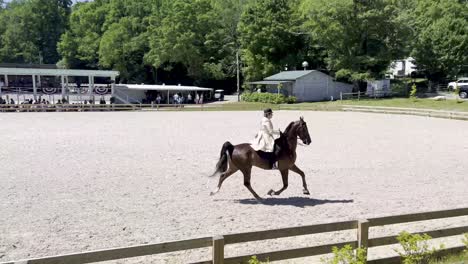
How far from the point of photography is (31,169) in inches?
474

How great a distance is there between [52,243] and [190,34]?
188 feet

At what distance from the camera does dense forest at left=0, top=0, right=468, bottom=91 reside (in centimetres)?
5088

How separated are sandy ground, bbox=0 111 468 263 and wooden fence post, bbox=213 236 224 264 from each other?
1.68m

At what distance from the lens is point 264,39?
189 feet

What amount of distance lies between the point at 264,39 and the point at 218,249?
55.5 metres

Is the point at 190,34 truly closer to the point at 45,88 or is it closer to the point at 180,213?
the point at 45,88

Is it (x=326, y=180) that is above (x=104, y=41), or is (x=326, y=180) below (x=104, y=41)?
below

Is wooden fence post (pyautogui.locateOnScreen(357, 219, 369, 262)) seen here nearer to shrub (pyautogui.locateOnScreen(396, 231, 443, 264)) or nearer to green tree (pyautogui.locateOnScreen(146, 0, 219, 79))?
shrub (pyautogui.locateOnScreen(396, 231, 443, 264))

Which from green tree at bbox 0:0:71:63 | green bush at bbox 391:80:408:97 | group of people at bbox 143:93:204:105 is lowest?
group of people at bbox 143:93:204:105

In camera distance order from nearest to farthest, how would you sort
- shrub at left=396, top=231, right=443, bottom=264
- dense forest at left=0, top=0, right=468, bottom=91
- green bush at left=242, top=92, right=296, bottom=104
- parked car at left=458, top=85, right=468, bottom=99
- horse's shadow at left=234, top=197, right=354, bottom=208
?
shrub at left=396, top=231, right=443, bottom=264
horse's shadow at left=234, top=197, right=354, bottom=208
parked car at left=458, top=85, right=468, bottom=99
green bush at left=242, top=92, right=296, bottom=104
dense forest at left=0, top=0, right=468, bottom=91

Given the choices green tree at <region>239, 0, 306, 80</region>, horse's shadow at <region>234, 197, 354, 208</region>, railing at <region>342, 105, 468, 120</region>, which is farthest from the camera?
green tree at <region>239, 0, 306, 80</region>

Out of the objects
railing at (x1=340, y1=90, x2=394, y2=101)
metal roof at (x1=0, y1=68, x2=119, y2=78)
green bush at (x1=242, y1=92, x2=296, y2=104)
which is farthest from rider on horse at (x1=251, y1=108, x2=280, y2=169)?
railing at (x1=340, y1=90, x2=394, y2=101)

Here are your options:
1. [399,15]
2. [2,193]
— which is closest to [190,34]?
[399,15]

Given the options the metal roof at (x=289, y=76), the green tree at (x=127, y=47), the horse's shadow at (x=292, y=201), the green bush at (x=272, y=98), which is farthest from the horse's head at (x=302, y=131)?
the green tree at (x=127, y=47)
